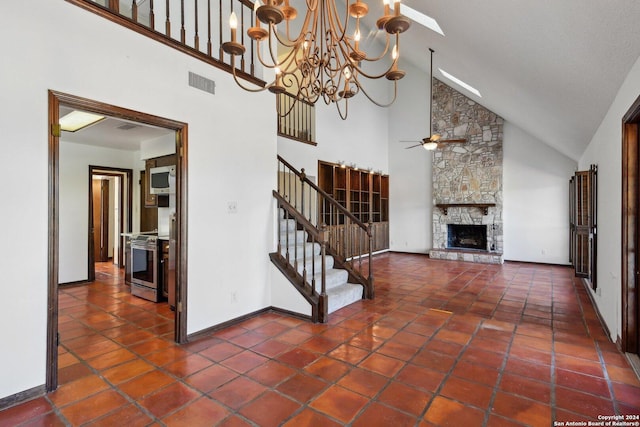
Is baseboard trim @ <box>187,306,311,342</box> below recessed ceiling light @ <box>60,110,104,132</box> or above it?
below

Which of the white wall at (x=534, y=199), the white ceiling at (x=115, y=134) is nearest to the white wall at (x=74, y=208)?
the white ceiling at (x=115, y=134)

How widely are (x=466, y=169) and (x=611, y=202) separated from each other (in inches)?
208

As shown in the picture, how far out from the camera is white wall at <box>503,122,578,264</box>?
288 inches

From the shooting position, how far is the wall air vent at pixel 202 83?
3.21 meters

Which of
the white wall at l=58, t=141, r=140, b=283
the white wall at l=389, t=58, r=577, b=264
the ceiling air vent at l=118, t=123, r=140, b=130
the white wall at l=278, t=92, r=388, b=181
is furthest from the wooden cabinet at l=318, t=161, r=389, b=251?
the white wall at l=58, t=141, r=140, b=283

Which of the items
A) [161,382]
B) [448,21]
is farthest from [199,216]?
[448,21]

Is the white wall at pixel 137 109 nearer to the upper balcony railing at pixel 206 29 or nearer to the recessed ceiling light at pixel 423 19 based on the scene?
the upper balcony railing at pixel 206 29

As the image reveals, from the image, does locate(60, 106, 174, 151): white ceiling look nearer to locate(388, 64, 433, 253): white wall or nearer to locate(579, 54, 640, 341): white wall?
locate(579, 54, 640, 341): white wall

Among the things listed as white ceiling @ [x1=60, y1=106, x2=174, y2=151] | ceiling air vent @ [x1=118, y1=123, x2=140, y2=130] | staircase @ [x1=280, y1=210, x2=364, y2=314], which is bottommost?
staircase @ [x1=280, y1=210, x2=364, y2=314]

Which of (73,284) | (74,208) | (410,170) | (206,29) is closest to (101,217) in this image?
(74,208)

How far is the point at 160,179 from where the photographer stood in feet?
16.0

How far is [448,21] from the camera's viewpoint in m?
3.51

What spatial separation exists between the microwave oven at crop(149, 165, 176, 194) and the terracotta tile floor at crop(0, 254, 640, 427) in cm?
175

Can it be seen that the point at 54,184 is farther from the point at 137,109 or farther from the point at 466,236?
the point at 466,236
